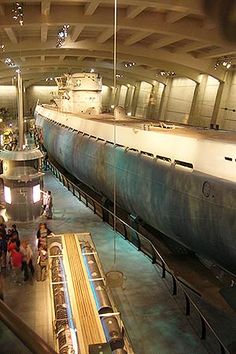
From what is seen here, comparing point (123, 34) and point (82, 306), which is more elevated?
point (123, 34)

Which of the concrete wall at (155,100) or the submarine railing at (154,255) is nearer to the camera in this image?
the submarine railing at (154,255)

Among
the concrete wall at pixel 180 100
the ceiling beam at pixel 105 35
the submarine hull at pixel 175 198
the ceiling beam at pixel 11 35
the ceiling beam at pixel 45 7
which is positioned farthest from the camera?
the concrete wall at pixel 180 100

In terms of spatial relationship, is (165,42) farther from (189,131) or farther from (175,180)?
(175,180)

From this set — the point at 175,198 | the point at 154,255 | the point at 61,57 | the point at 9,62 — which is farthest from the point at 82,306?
the point at 61,57

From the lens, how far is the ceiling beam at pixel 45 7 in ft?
52.1

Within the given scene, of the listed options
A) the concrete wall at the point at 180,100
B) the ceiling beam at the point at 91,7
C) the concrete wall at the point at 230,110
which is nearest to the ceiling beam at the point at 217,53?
the concrete wall at the point at 230,110

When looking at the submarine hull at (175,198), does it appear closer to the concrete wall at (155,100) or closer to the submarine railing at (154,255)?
the submarine railing at (154,255)

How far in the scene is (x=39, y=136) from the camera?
3491 cm

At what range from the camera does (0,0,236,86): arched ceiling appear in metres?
17.3

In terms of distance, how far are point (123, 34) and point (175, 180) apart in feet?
54.3

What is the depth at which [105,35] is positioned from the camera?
23.2m

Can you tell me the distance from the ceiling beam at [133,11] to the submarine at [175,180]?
5379 millimetres

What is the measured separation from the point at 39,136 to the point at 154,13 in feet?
61.9

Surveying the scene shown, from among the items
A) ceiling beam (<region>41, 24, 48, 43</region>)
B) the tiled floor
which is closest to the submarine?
the tiled floor
